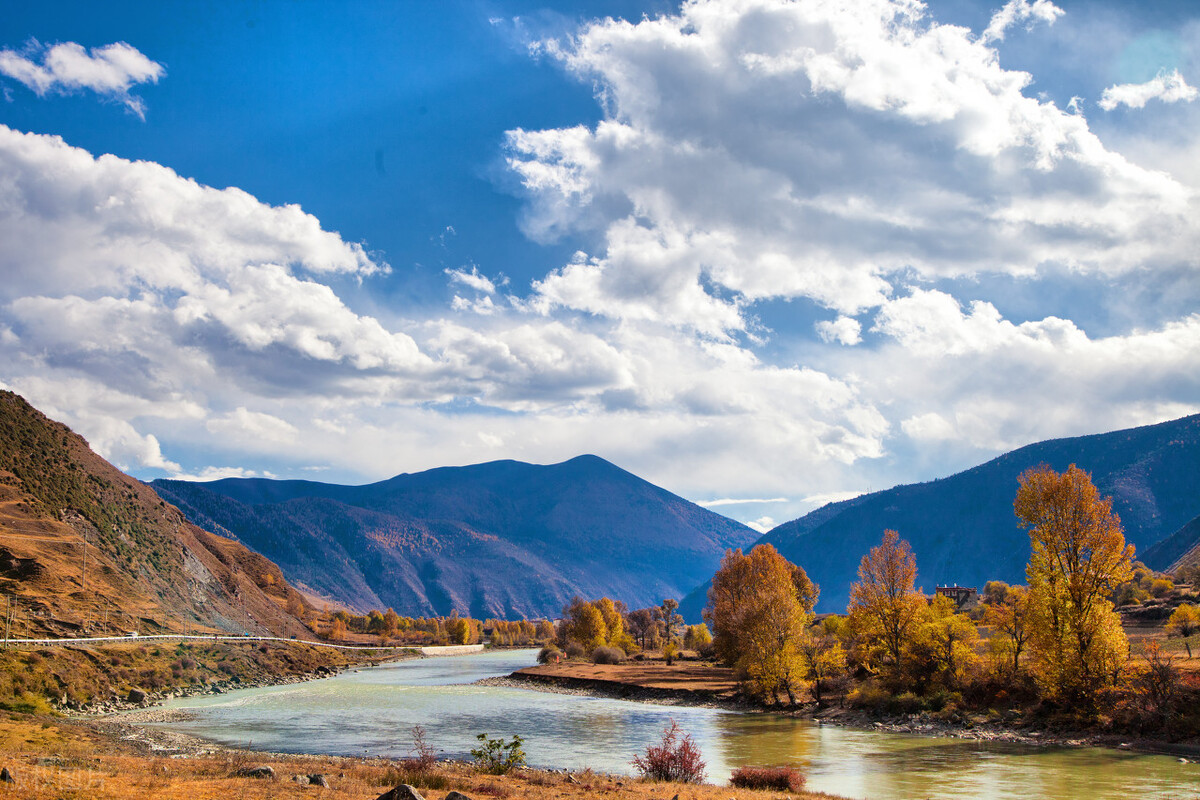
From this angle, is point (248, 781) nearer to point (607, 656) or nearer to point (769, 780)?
point (769, 780)

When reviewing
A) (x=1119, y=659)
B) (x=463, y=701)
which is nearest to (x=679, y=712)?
(x=463, y=701)

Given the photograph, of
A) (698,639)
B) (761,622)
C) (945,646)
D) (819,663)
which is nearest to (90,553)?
(761,622)

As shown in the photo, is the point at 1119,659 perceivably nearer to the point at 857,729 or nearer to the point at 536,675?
the point at 857,729

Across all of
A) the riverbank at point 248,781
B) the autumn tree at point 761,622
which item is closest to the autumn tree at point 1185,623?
the autumn tree at point 761,622

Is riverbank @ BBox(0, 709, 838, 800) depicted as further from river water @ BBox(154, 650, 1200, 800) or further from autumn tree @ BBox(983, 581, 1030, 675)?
autumn tree @ BBox(983, 581, 1030, 675)

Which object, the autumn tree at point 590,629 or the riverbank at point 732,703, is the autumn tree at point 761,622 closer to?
the riverbank at point 732,703

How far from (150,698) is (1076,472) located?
79082mm

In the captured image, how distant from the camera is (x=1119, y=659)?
42500 mm

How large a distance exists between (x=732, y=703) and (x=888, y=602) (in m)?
18.8

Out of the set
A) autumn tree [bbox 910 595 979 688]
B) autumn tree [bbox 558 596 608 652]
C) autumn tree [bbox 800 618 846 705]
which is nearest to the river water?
autumn tree [bbox 800 618 846 705]

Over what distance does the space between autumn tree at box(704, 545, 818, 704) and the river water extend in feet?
17.1

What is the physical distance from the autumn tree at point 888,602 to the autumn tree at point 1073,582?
1133 centimetres

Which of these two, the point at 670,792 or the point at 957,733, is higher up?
the point at 670,792

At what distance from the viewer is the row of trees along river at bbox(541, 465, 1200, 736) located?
42531 mm
